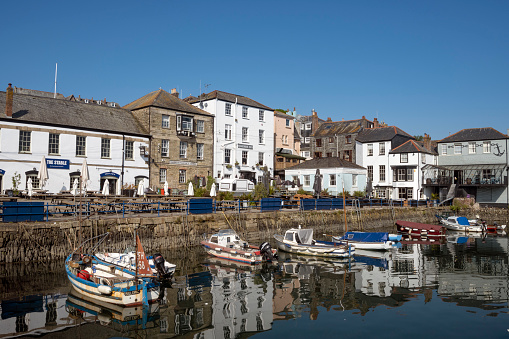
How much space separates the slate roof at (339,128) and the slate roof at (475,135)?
12.8m

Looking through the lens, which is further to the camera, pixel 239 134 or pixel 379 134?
pixel 379 134

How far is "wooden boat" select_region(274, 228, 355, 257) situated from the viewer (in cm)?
2420

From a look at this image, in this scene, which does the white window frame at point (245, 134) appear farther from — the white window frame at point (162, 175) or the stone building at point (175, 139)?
the white window frame at point (162, 175)

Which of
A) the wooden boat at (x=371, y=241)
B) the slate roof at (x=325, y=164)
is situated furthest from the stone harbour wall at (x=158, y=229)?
the slate roof at (x=325, y=164)

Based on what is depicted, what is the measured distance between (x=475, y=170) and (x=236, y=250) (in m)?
45.7

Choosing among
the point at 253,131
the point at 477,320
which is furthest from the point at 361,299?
the point at 253,131

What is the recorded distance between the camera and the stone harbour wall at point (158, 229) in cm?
1983

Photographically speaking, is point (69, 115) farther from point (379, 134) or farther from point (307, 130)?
point (307, 130)

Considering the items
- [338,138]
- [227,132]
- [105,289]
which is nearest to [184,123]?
[227,132]

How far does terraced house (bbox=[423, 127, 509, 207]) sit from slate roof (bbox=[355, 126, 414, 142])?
675 cm

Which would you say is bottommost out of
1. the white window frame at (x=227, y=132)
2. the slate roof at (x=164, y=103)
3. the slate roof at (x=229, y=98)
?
the white window frame at (x=227, y=132)

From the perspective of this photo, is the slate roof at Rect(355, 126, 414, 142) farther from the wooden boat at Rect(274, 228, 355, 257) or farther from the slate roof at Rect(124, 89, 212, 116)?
the wooden boat at Rect(274, 228, 355, 257)

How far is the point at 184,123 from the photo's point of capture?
42.8m

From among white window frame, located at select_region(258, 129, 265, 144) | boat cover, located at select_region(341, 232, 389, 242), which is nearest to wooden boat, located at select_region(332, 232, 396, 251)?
boat cover, located at select_region(341, 232, 389, 242)
